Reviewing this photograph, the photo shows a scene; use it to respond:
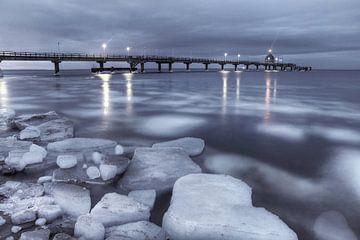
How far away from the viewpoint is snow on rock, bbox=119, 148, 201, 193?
272 inches

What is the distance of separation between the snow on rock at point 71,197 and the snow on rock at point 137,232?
105cm

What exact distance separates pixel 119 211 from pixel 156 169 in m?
2.14

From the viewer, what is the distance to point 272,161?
28.4 feet

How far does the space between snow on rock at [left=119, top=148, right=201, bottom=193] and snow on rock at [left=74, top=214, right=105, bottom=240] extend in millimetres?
1998

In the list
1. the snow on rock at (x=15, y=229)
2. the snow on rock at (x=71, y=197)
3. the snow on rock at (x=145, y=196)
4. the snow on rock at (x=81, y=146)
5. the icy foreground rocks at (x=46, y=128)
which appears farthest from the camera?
the icy foreground rocks at (x=46, y=128)

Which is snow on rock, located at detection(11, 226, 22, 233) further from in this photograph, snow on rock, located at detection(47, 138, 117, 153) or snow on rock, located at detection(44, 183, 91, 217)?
snow on rock, located at detection(47, 138, 117, 153)

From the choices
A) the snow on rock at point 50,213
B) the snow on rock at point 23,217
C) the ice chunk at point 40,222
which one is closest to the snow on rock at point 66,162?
the snow on rock at point 50,213

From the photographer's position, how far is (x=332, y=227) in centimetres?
529

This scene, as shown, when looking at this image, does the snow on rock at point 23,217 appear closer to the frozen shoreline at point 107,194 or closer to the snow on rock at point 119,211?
the frozen shoreline at point 107,194

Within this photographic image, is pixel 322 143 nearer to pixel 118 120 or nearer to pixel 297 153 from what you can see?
pixel 297 153

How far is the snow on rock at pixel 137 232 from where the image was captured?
473cm

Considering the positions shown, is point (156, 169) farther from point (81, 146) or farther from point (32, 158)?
point (32, 158)

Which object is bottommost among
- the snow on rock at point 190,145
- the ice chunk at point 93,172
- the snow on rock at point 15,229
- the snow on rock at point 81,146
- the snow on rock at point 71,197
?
the snow on rock at point 15,229

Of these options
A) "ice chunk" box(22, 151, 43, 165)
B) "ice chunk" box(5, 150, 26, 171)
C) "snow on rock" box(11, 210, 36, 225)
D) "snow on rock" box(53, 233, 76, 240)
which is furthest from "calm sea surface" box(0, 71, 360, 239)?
"ice chunk" box(5, 150, 26, 171)
